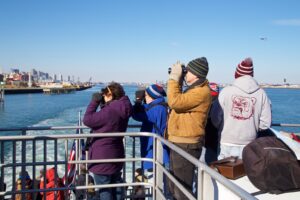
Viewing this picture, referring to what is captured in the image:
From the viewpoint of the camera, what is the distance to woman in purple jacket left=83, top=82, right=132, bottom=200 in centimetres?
400

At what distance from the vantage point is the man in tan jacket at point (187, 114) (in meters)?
3.59

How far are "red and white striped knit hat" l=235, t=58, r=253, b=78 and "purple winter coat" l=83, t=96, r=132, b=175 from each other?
140 centimetres

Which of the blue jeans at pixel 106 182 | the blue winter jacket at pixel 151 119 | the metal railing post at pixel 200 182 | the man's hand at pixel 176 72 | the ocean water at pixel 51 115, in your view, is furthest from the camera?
the ocean water at pixel 51 115

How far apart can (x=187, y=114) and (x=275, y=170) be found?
108 cm

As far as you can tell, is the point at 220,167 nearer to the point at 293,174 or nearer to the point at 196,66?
the point at 293,174

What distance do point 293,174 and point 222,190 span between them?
0.66m

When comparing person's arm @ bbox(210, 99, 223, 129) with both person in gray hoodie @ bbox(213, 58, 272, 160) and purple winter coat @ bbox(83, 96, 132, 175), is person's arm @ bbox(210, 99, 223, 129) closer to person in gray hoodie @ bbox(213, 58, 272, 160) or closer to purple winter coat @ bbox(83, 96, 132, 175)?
person in gray hoodie @ bbox(213, 58, 272, 160)

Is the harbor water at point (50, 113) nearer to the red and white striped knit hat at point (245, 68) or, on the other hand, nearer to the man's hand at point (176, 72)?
the red and white striped knit hat at point (245, 68)

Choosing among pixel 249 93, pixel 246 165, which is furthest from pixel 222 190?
pixel 249 93

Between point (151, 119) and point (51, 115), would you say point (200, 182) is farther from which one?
point (51, 115)

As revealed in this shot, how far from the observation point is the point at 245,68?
3.98 meters

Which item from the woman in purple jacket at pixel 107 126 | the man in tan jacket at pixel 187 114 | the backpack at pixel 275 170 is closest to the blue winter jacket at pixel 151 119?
the woman in purple jacket at pixel 107 126

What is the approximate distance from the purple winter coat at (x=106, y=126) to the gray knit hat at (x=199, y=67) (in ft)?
2.99

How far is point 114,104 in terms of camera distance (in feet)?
13.2
